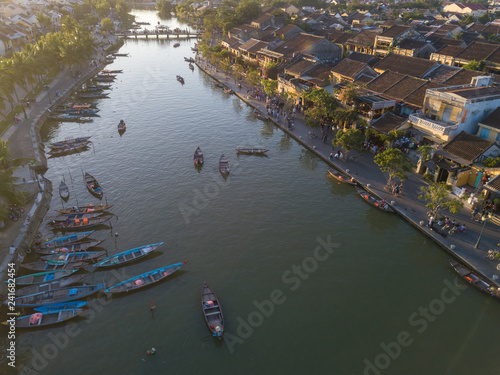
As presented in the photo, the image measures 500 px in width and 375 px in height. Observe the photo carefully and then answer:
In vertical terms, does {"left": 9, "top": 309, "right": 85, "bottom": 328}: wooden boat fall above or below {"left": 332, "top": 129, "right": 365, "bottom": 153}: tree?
below

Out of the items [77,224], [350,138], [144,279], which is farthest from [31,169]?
[350,138]

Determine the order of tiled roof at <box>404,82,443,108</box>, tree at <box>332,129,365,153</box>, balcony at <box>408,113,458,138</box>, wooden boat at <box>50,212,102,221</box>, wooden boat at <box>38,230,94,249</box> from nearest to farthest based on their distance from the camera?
wooden boat at <box>38,230,94,249</box>, wooden boat at <box>50,212,102,221</box>, balcony at <box>408,113,458,138</box>, tree at <box>332,129,365,153</box>, tiled roof at <box>404,82,443,108</box>

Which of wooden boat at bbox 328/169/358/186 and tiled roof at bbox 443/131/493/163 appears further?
wooden boat at bbox 328/169/358/186

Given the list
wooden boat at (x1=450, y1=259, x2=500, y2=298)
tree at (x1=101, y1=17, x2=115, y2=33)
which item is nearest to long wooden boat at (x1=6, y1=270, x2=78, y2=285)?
wooden boat at (x1=450, y1=259, x2=500, y2=298)

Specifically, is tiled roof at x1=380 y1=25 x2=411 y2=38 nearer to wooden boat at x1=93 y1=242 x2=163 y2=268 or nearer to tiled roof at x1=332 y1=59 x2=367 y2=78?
tiled roof at x1=332 y1=59 x2=367 y2=78

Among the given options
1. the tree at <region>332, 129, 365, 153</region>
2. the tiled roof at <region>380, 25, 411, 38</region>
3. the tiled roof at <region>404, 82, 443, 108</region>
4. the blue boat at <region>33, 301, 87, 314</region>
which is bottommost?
the blue boat at <region>33, 301, 87, 314</region>

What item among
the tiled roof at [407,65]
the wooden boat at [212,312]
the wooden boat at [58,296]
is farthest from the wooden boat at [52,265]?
the tiled roof at [407,65]

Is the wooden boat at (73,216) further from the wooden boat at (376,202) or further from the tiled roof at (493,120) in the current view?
the tiled roof at (493,120)

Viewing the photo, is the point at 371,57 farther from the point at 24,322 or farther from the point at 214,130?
the point at 24,322
